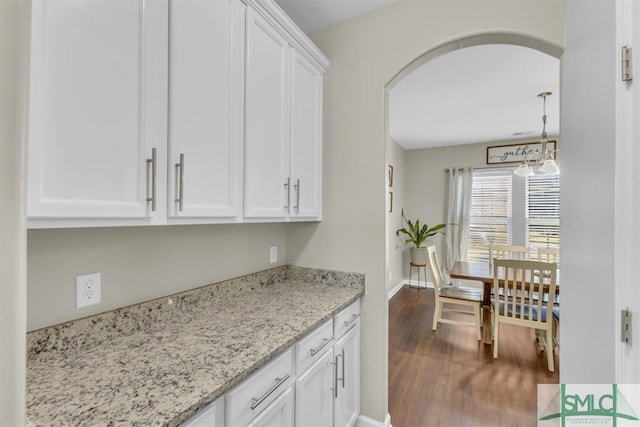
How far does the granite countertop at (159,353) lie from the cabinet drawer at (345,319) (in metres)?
0.08

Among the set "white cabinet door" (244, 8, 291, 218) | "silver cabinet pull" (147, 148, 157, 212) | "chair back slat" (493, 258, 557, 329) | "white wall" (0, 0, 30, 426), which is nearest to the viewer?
"white wall" (0, 0, 30, 426)

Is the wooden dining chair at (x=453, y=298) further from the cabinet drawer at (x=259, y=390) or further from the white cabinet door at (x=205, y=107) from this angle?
the white cabinet door at (x=205, y=107)

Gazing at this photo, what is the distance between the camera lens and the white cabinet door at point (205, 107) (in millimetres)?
1005

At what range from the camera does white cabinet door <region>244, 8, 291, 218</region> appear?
52.4 inches

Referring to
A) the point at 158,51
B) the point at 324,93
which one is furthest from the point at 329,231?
the point at 158,51

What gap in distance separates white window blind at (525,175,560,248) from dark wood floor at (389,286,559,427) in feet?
6.07

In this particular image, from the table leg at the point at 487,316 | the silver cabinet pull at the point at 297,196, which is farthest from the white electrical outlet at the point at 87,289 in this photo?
the table leg at the point at 487,316

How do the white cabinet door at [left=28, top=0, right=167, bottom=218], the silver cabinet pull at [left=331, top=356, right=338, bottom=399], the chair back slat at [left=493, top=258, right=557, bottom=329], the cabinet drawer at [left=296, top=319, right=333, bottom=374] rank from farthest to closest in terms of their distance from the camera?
1. the chair back slat at [left=493, top=258, right=557, bottom=329]
2. the silver cabinet pull at [left=331, top=356, right=338, bottom=399]
3. the cabinet drawer at [left=296, top=319, right=333, bottom=374]
4. the white cabinet door at [left=28, top=0, right=167, bottom=218]

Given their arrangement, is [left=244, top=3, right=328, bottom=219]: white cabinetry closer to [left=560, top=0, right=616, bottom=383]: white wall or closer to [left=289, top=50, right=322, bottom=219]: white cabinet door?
[left=289, top=50, right=322, bottom=219]: white cabinet door

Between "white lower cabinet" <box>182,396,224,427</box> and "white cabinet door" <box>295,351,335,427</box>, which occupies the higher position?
"white lower cabinet" <box>182,396,224,427</box>

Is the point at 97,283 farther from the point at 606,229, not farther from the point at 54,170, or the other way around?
the point at 606,229

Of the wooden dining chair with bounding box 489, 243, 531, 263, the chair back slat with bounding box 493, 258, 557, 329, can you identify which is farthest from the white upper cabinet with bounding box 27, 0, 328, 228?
the wooden dining chair with bounding box 489, 243, 531, 263

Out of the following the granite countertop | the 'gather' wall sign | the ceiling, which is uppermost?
the ceiling

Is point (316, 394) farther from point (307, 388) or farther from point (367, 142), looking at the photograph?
point (367, 142)
